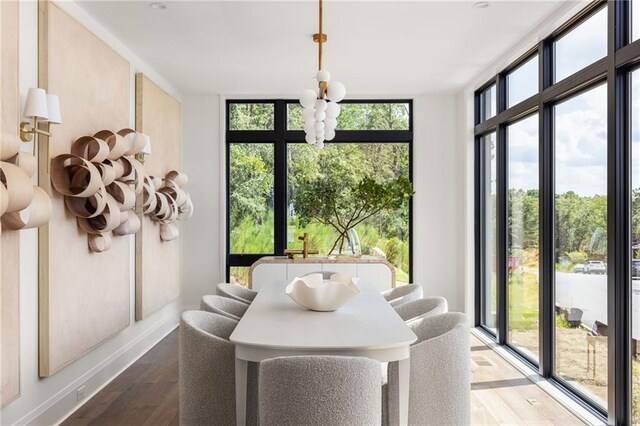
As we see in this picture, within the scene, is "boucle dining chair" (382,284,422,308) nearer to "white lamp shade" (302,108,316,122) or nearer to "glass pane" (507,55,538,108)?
"white lamp shade" (302,108,316,122)

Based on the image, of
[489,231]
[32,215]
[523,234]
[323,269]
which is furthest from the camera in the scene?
[489,231]

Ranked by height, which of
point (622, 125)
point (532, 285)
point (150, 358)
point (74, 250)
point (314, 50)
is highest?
point (314, 50)

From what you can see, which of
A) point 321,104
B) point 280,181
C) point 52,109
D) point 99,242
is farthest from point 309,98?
point 280,181

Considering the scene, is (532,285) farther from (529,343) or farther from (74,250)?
(74,250)

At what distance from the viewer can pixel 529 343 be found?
4.59 meters

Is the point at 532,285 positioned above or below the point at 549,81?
below

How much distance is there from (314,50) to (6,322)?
321 centimetres

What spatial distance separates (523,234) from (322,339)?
301cm

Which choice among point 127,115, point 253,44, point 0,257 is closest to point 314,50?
point 253,44

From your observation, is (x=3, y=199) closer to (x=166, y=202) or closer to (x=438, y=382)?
(x=438, y=382)

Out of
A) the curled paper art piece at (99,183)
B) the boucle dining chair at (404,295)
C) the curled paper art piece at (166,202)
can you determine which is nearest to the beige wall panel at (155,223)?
the curled paper art piece at (166,202)

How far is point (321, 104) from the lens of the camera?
3.68 metres

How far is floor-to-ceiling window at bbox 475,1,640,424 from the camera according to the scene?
3082mm

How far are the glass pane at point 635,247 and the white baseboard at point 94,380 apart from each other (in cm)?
342
